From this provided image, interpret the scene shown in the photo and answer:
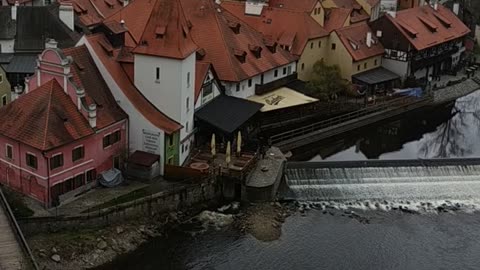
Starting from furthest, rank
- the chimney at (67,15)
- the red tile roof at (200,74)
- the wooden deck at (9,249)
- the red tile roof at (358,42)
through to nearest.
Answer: the red tile roof at (358,42) → the chimney at (67,15) → the red tile roof at (200,74) → the wooden deck at (9,249)

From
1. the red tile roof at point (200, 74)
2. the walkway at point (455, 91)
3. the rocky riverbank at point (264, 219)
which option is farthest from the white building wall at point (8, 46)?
the walkway at point (455, 91)

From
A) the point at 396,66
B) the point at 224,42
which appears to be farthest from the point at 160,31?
the point at 396,66

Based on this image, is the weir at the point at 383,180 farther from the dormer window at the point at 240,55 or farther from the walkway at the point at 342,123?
the dormer window at the point at 240,55

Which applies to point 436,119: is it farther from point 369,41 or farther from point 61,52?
point 61,52

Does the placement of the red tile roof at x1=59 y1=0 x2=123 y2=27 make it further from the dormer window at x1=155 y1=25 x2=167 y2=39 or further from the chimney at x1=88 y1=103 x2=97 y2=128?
the chimney at x1=88 y1=103 x2=97 y2=128

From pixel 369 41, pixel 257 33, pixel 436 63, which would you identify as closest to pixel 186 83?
pixel 257 33

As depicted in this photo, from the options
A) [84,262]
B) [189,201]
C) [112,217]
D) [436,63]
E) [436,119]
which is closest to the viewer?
[84,262]

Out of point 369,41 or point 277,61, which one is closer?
point 277,61
